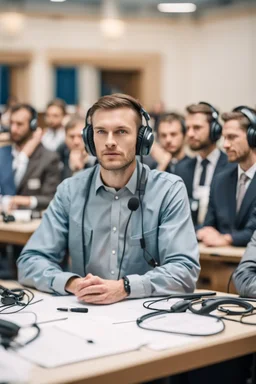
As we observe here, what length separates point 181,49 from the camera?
11.2 meters

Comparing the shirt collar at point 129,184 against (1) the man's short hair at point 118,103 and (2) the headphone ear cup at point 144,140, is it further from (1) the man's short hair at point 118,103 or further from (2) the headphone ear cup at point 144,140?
(1) the man's short hair at point 118,103

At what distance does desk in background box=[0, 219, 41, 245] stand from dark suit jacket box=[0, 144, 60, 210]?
0.78 metres

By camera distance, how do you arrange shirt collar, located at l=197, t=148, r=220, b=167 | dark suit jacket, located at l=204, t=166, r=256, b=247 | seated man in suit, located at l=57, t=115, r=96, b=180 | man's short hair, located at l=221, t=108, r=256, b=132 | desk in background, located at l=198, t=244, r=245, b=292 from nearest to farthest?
1. desk in background, located at l=198, t=244, r=245, b=292
2. dark suit jacket, located at l=204, t=166, r=256, b=247
3. man's short hair, located at l=221, t=108, r=256, b=132
4. shirt collar, located at l=197, t=148, r=220, b=167
5. seated man in suit, located at l=57, t=115, r=96, b=180

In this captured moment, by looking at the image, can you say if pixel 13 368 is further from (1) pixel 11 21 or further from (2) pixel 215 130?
(1) pixel 11 21

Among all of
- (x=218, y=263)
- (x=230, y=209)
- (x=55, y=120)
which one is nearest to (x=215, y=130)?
(x=230, y=209)

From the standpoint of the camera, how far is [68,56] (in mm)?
10688

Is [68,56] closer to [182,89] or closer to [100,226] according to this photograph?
[182,89]

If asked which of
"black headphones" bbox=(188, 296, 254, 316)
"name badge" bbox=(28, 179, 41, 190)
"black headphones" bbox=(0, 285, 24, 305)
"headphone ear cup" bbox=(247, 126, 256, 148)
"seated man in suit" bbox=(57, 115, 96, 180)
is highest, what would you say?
"headphone ear cup" bbox=(247, 126, 256, 148)

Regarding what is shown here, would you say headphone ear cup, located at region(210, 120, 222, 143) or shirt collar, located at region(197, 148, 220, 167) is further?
shirt collar, located at region(197, 148, 220, 167)

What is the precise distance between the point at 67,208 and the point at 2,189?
234 cm

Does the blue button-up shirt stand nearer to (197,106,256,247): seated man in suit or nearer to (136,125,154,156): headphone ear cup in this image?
(136,125,154,156): headphone ear cup

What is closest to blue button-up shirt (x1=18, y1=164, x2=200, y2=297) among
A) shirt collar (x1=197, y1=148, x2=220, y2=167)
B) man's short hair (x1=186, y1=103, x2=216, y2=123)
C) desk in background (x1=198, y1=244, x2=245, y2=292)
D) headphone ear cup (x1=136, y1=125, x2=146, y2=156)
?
headphone ear cup (x1=136, y1=125, x2=146, y2=156)

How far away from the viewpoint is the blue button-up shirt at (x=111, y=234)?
2.25 m

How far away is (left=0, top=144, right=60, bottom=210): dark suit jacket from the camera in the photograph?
4.68 meters
